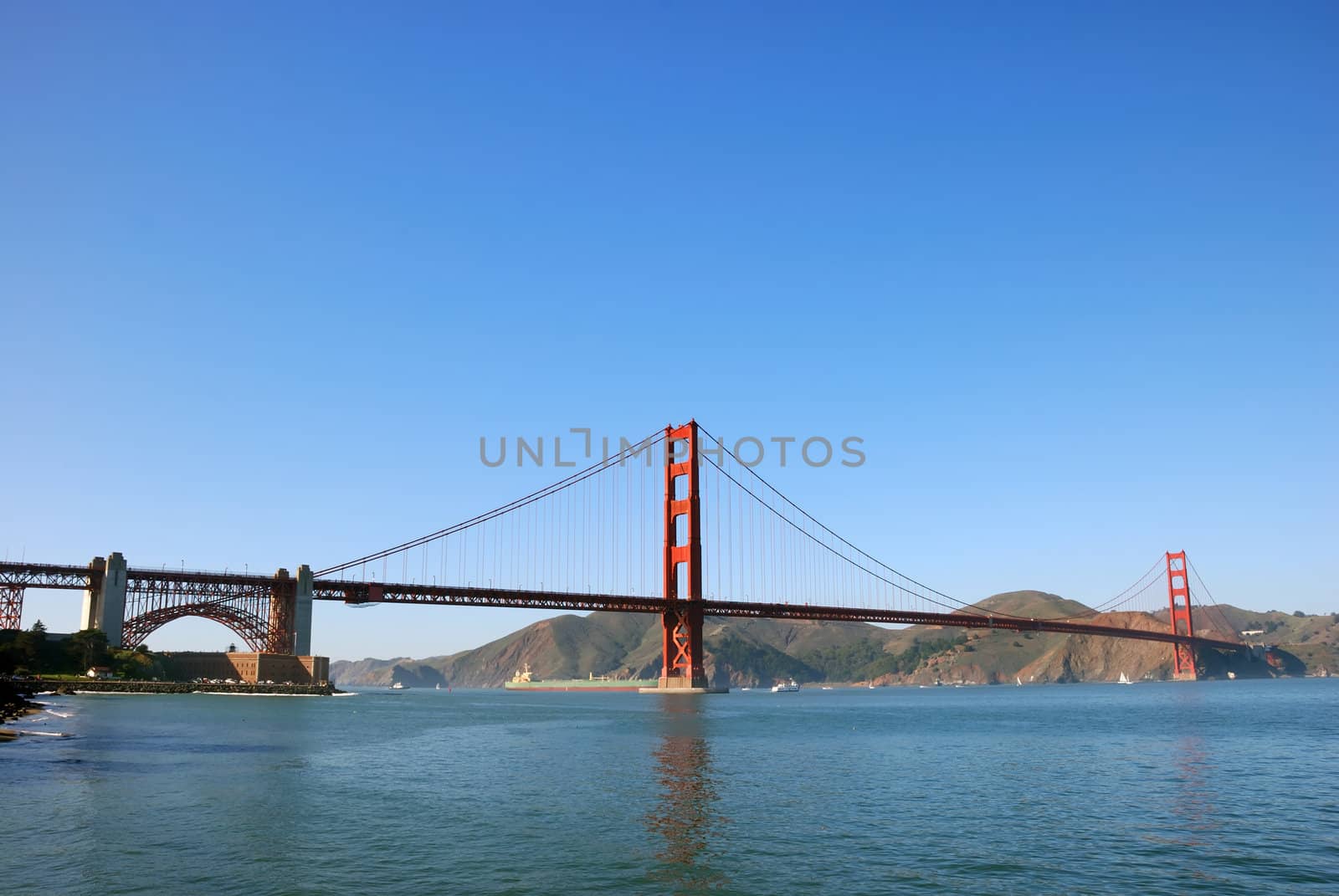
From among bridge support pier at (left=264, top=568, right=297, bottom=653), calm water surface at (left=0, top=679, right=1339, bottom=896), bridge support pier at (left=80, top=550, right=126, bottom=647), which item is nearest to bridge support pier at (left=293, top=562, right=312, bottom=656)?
bridge support pier at (left=264, top=568, right=297, bottom=653)

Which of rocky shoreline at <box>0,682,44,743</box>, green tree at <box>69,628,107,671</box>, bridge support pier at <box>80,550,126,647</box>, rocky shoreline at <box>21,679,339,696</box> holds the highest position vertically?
bridge support pier at <box>80,550,126,647</box>

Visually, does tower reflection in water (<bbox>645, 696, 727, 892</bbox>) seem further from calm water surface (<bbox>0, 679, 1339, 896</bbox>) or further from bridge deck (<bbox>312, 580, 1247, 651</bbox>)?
bridge deck (<bbox>312, 580, 1247, 651</bbox>)

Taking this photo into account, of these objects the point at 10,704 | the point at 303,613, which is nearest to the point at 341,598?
the point at 303,613

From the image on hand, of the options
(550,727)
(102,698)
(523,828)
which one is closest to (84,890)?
(523,828)

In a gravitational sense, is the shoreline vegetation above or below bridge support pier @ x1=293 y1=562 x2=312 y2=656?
below

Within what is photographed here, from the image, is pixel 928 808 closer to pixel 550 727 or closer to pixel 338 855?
pixel 338 855

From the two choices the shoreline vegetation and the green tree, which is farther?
the green tree

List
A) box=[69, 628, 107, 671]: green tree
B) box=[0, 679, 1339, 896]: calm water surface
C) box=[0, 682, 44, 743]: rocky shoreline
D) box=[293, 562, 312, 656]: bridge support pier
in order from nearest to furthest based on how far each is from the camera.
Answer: box=[0, 679, 1339, 896]: calm water surface → box=[0, 682, 44, 743]: rocky shoreline → box=[69, 628, 107, 671]: green tree → box=[293, 562, 312, 656]: bridge support pier
